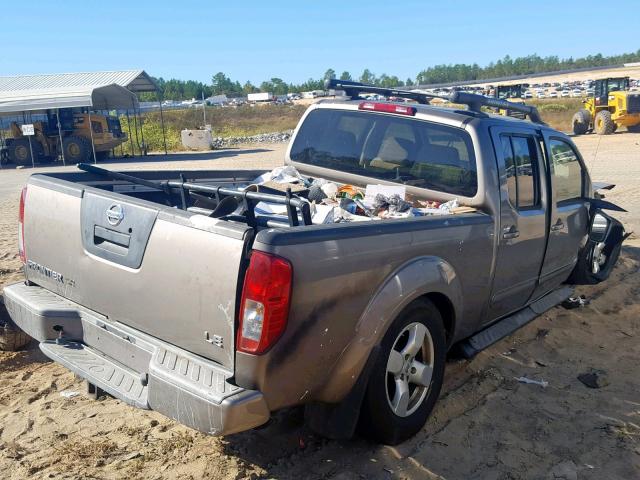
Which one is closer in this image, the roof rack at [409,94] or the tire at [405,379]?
the tire at [405,379]

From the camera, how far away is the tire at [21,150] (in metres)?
26.8

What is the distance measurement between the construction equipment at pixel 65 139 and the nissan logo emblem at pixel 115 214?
24.8 m

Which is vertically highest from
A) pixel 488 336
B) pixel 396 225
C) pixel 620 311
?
pixel 396 225

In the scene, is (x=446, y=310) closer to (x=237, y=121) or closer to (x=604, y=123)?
(x=604, y=123)

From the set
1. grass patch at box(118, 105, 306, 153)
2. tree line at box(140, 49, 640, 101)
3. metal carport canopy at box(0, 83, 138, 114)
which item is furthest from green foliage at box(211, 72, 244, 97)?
metal carport canopy at box(0, 83, 138, 114)

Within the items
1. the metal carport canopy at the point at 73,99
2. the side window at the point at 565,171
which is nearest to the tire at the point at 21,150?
the metal carport canopy at the point at 73,99

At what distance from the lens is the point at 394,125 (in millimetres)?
4828

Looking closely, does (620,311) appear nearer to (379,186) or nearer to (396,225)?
(379,186)

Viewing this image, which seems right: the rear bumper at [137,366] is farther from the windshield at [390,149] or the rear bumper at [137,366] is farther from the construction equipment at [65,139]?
the construction equipment at [65,139]

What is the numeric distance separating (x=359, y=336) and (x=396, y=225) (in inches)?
25.0

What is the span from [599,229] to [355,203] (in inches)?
136

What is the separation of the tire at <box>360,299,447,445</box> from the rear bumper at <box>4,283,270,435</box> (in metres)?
0.77

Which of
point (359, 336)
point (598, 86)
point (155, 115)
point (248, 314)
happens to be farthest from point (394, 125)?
point (155, 115)

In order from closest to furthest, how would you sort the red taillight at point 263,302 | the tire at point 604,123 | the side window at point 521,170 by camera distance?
the red taillight at point 263,302 < the side window at point 521,170 < the tire at point 604,123
